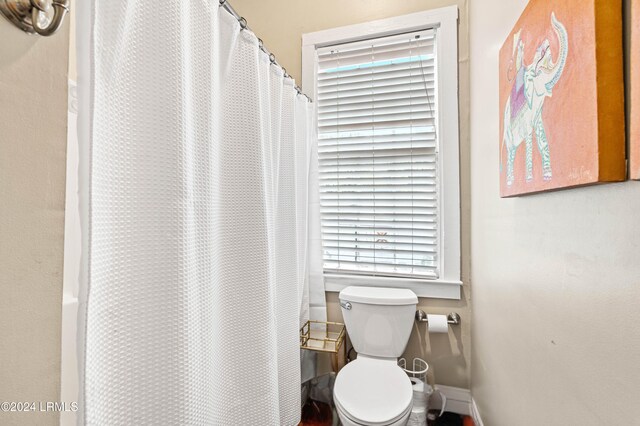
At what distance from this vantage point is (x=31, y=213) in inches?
18.2

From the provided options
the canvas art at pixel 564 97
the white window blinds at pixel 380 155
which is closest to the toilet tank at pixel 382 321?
the white window blinds at pixel 380 155

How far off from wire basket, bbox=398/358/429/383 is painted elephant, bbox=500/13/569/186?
1169 millimetres

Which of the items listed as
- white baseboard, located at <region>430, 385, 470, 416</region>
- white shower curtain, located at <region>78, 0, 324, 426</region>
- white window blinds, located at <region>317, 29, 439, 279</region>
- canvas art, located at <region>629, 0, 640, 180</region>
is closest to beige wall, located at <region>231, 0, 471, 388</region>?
white baseboard, located at <region>430, 385, 470, 416</region>

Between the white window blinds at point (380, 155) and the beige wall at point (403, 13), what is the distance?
0.15 m

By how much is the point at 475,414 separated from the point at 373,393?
689 millimetres

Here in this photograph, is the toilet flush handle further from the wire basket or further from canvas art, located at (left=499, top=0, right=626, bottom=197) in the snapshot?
canvas art, located at (left=499, top=0, right=626, bottom=197)

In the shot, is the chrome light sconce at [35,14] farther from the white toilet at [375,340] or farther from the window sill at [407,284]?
the window sill at [407,284]

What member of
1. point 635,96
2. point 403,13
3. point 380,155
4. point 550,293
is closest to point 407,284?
point 380,155

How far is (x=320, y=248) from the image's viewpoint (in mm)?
1805

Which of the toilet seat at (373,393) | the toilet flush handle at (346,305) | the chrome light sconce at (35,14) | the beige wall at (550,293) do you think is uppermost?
the chrome light sconce at (35,14)

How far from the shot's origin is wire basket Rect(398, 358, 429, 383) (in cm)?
161

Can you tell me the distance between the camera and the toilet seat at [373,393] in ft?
→ 3.62

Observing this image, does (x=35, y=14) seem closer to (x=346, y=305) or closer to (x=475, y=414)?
(x=346, y=305)
